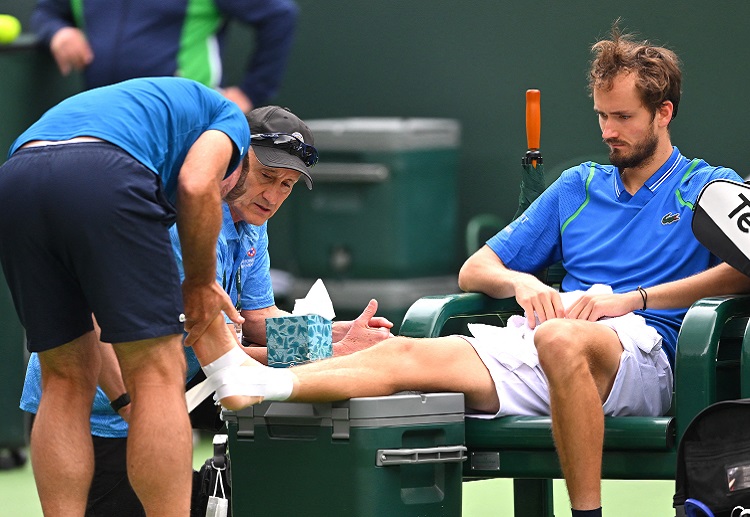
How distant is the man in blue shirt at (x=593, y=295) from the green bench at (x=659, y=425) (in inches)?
2.6

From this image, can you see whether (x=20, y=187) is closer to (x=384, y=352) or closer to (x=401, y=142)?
(x=384, y=352)

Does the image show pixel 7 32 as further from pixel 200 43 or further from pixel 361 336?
pixel 361 336

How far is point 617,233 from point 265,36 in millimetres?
2118

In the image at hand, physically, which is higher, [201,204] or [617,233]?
[201,204]

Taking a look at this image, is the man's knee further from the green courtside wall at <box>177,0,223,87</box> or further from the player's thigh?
the green courtside wall at <box>177,0,223,87</box>

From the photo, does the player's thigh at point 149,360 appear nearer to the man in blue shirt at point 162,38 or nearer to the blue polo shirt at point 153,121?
the blue polo shirt at point 153,121

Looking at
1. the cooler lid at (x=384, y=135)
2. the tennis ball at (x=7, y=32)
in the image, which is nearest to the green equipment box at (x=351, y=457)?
the tennis ball at (x=7, y=32)

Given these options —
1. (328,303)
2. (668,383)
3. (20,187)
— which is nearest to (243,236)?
(328,303)

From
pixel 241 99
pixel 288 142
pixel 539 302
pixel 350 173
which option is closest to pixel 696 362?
pixel 539 302

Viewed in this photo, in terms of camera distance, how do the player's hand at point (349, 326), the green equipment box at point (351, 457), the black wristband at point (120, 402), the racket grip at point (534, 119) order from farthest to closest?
1. the racket grip at point (534, 119)
2. the player's hand at point (349, 326)
3. the black wristband at point (120, 402)
4. the green equipment box at point (351, 457)

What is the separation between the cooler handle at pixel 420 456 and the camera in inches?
118

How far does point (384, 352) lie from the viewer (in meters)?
3.21

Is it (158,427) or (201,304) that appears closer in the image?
(158,427)

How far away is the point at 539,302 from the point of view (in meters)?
3.45
